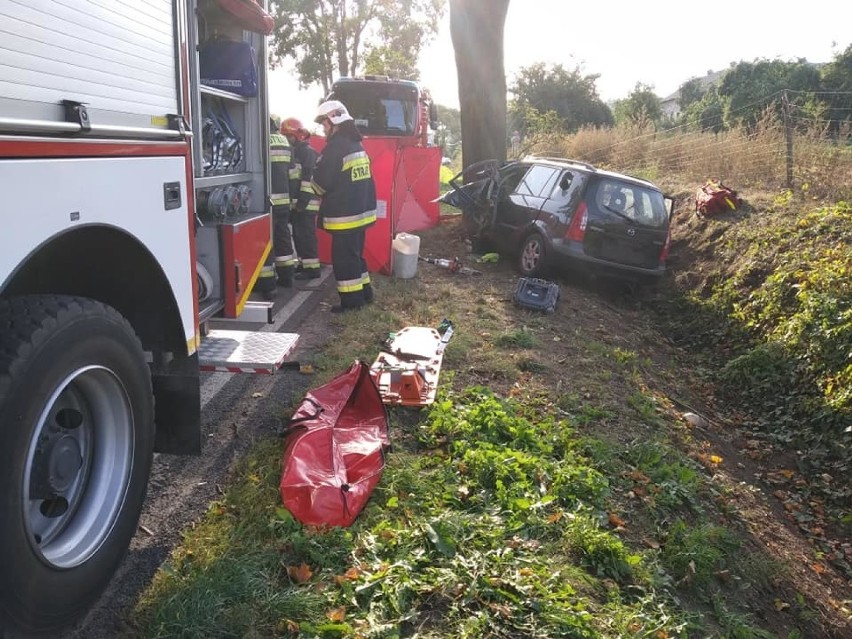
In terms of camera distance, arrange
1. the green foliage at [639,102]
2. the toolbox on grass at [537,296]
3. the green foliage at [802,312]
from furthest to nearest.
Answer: the green foliage at [639,102] → the toolbox on grass at [537,296] → the green foliage at [802,312]

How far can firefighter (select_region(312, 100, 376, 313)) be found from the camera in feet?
22.2

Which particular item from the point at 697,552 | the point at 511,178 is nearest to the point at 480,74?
the point at 511,178

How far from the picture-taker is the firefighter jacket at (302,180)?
7797mm

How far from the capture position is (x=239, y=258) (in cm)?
415

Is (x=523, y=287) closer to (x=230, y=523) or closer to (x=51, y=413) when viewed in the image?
(x=230, y=523)

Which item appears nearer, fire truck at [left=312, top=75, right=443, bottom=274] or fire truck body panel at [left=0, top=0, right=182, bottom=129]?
fire truck body panel at [left=0, top=0, right=182, bottom=129]

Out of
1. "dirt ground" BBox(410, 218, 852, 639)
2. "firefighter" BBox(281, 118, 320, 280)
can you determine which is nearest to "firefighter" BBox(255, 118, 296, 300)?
"firefighter" BBox(281, 118, 320, 280)

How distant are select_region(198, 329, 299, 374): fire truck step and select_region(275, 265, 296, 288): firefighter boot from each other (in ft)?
11.5

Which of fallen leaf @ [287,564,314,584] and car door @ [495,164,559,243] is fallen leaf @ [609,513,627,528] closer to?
fallen leaf @ [287,564,314,584]

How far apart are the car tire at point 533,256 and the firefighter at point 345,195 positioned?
2823 millimetres

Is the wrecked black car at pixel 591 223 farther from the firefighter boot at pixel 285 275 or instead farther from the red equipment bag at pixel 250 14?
the red equipment bag at pixel 250 14

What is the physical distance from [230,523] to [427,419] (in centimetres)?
156

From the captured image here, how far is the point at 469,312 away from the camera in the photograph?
743 cm

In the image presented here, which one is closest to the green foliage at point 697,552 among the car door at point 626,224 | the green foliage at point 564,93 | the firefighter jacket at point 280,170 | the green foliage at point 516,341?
the green foliage at point 516,341
